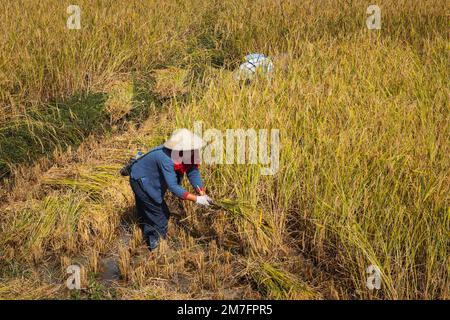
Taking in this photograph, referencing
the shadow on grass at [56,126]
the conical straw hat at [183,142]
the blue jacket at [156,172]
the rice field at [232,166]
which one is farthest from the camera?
the shadow on grass at [56,126]

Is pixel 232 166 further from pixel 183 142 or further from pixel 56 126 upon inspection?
pixel 56 126

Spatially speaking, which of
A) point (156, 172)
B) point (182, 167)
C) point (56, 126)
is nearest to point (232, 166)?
point (182, 167)

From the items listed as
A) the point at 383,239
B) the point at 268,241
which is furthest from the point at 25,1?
the point at 383,239

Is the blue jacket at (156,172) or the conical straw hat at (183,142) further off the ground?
the conical straw hat at (183,142)

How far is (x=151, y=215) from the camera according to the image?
356cm

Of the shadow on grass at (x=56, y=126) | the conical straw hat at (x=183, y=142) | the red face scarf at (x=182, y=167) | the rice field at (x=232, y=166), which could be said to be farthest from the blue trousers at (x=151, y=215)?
the shadow on grass at (x=56, y=126)

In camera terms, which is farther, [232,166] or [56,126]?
[56,126]

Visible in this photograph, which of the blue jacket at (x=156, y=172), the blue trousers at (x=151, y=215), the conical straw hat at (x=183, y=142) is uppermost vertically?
the conical straw hat at (x=183, y=142)

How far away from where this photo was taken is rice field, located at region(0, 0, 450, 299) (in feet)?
10.3

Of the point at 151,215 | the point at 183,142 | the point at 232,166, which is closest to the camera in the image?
the point at 183,142

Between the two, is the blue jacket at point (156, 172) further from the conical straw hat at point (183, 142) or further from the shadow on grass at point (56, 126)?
the shadow on grass at point (56, 126)

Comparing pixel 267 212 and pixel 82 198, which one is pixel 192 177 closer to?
pixel 267 212

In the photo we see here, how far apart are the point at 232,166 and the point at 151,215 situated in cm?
66

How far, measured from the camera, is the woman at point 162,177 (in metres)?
3.31
